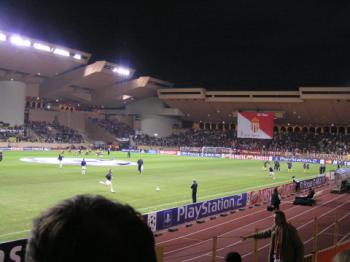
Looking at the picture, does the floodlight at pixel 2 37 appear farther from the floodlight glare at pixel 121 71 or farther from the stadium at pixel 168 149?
the floodlight glare at pixel 121 71

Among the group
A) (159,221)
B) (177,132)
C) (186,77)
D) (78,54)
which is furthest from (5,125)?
(159,221)

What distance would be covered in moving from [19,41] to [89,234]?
6417cm

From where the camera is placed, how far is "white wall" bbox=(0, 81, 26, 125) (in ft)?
240

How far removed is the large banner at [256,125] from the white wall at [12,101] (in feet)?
A: 128

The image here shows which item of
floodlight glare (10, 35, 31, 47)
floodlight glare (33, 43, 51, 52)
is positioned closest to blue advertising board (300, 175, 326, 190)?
floodlight glare (10, 35, 31, 47)

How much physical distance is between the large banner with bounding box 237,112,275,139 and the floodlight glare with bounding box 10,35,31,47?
36.5 m

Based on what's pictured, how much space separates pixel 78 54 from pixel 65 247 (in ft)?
236

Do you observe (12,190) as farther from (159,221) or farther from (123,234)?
(123,234)

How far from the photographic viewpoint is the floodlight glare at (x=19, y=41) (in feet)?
195

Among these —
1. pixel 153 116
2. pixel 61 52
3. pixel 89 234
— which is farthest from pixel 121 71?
pixel 89 234

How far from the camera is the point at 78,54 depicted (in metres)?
70.4

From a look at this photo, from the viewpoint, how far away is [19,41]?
60.2 meters

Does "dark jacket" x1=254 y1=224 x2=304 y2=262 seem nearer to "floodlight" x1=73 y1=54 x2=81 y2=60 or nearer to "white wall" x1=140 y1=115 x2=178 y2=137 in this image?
"floodlight" x1=73 y1=54 x2=81 y2=60

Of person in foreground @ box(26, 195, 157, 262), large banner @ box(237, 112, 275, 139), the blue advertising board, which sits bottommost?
the blue advertising board
